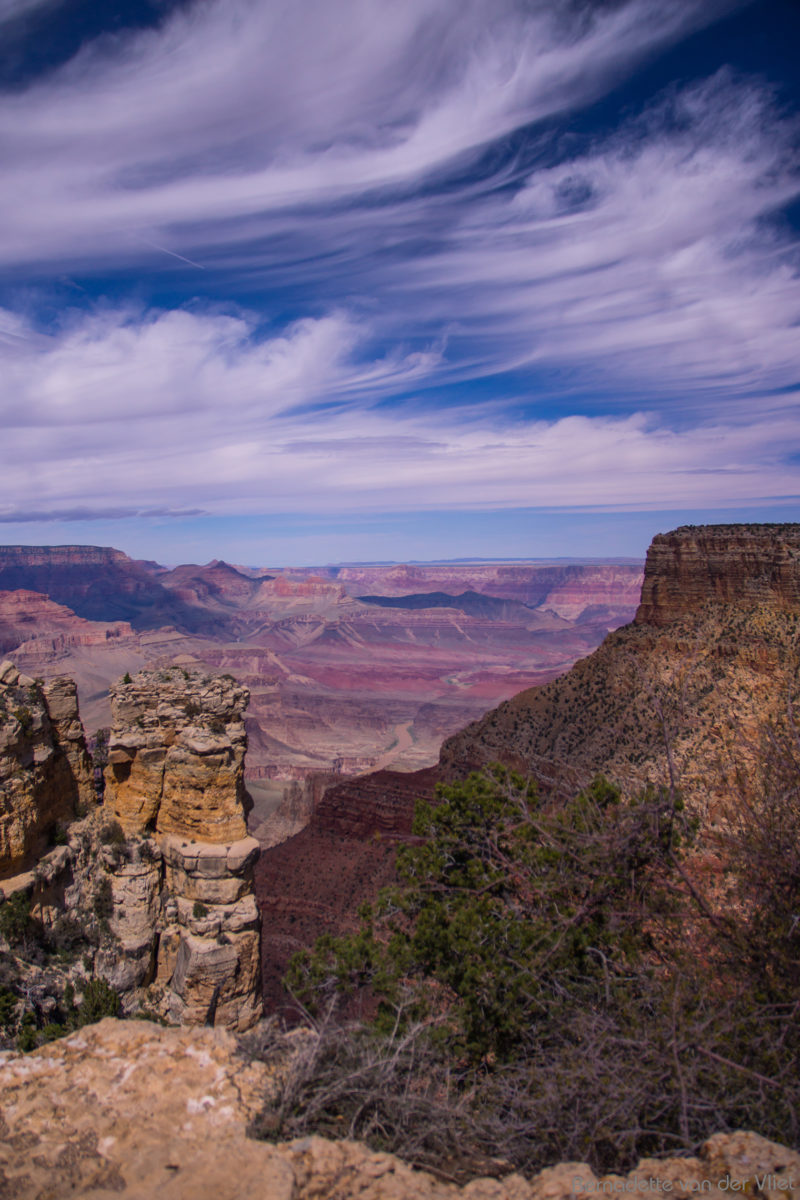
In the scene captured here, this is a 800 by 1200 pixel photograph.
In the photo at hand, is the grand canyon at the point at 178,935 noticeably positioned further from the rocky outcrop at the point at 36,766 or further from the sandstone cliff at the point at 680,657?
the sandstone cliff at the point at 680,657

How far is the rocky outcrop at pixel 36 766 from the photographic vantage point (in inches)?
361

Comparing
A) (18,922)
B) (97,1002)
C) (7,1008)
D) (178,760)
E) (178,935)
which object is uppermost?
(178,760)

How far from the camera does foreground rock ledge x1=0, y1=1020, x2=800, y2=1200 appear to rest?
4.18 m

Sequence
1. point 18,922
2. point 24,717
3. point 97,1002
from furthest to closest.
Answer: point 24,717 < point 97,1002 < point 18,922

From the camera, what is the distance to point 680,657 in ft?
104

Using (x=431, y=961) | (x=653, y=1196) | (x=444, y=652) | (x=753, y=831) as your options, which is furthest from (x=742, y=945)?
(x=444, y=652)

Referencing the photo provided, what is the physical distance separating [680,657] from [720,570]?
7547mm

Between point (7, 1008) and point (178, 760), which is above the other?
point (178, 760)

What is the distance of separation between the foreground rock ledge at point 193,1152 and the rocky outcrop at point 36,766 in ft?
13.7

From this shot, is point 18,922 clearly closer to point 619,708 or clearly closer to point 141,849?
point 141,849

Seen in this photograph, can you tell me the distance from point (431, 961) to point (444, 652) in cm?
18963

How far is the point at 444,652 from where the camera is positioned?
198125mm

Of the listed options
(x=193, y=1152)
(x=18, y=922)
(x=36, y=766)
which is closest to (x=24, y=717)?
(x=36, y=766)

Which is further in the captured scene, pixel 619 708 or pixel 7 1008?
pixel 619 708
